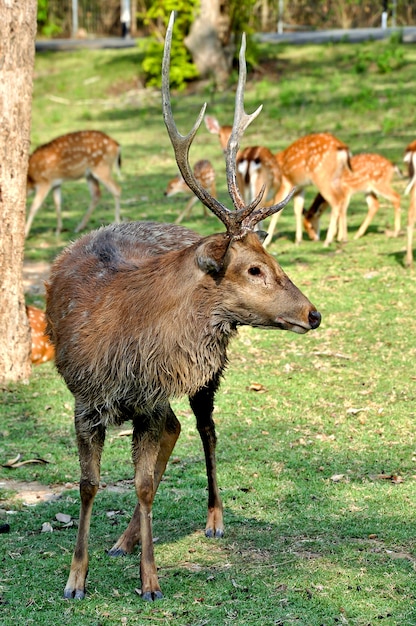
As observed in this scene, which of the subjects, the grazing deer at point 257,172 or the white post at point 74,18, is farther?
the white post at point 74,18

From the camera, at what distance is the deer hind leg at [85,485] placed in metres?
4.56

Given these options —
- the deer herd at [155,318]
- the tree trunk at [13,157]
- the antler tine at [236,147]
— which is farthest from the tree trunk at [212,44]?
the antler tine at [236,147]

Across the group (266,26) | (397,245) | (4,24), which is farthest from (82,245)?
(266,26)

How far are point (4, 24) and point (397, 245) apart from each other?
5535mm

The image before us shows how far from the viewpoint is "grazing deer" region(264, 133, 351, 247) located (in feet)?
38.6

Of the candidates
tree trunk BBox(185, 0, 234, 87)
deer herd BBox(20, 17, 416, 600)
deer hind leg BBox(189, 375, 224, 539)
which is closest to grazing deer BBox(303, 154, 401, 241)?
deer herd BBox(20, 17, 416, 600)

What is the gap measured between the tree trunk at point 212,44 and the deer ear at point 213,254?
58.8 feet

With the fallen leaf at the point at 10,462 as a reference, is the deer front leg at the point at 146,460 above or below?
above

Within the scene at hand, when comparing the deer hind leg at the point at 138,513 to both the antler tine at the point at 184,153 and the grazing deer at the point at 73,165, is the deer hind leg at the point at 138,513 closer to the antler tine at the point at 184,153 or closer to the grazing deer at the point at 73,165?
the antler tine at the point at 184,153

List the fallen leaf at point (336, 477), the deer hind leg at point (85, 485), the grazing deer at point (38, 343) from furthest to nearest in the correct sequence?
the grazing deer at point (38, 343) → the fallen leaf at point (336, 477) → the deer hind leg at point (85, 485)

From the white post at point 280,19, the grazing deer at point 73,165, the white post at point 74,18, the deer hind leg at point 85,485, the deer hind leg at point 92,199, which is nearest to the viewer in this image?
the deer hind leg at point 85,485

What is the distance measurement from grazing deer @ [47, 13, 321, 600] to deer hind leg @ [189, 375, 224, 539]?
0.44 meters

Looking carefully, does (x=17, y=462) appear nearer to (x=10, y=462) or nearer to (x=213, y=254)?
(x=10, y=462)

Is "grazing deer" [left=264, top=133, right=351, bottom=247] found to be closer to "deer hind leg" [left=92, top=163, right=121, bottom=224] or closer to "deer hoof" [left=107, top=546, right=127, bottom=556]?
"deer hind leg" [left=92, top=163, right=121, bottom=224]
